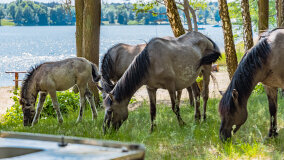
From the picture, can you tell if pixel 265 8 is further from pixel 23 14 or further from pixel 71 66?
pixel 23 14

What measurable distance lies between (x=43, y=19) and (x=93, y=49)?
124294mm

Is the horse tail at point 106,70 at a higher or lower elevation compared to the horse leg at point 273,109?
higher

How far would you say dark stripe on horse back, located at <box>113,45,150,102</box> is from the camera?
21.9ft

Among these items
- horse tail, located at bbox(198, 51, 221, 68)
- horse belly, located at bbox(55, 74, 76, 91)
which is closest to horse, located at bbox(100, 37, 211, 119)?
horse tail, located at bbox(198, 51, 221, 68)

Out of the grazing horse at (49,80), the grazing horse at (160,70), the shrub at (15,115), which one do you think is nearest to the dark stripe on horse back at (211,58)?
the grazing horse at (160,70)

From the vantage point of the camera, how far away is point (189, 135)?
6.36 meters

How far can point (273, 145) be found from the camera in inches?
234

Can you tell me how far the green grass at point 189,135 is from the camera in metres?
5.39

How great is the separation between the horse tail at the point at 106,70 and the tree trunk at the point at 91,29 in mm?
2656

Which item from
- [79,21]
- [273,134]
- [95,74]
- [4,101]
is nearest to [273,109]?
[273,134]

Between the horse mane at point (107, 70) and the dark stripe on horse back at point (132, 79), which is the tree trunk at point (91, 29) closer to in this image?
the horse mane at point (107, 70)

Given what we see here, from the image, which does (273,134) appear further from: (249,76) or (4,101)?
(4,101)

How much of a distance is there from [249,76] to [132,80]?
6.81ft

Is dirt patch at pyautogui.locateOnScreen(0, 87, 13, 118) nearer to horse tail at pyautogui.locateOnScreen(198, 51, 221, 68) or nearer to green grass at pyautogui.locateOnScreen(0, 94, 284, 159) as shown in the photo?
green grass at pyautogui.locateOnScreen(0, 94, 284, 159)
